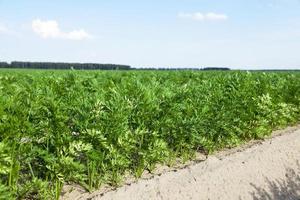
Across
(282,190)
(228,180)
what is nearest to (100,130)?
(228,180)

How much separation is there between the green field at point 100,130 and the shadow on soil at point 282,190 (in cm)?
150

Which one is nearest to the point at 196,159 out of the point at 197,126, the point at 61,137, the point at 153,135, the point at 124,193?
the point at 197,126

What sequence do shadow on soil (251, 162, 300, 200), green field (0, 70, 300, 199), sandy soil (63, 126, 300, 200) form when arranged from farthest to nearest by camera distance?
shadow on soil (251, 162, 300, 200), sandy soil (63, 126, 300, 200), green field (0, 70, 300, 199)

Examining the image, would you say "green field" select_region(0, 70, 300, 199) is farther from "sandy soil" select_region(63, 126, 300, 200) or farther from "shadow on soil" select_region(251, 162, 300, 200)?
"shadow on soil" select_region(251, 162, 300, 200)

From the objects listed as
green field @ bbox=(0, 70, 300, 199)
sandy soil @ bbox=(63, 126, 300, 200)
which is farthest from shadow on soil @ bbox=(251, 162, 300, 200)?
green field @ bbox=(0, 70, 300, 199)

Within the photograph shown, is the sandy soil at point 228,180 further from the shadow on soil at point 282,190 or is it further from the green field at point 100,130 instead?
the green field at point 100,130

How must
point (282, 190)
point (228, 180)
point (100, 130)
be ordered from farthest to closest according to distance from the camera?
point (282, 190) < point (228, 180) < point (100, 130)

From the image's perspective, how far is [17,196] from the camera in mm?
5781

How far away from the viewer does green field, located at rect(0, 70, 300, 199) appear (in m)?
5.61

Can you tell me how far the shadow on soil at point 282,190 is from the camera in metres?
7.89

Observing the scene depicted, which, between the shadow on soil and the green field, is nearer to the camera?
the green field

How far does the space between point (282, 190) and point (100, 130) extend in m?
3.94

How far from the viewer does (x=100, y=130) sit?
21.0ft

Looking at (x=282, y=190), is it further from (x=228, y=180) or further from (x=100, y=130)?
(x=100, y=130)
